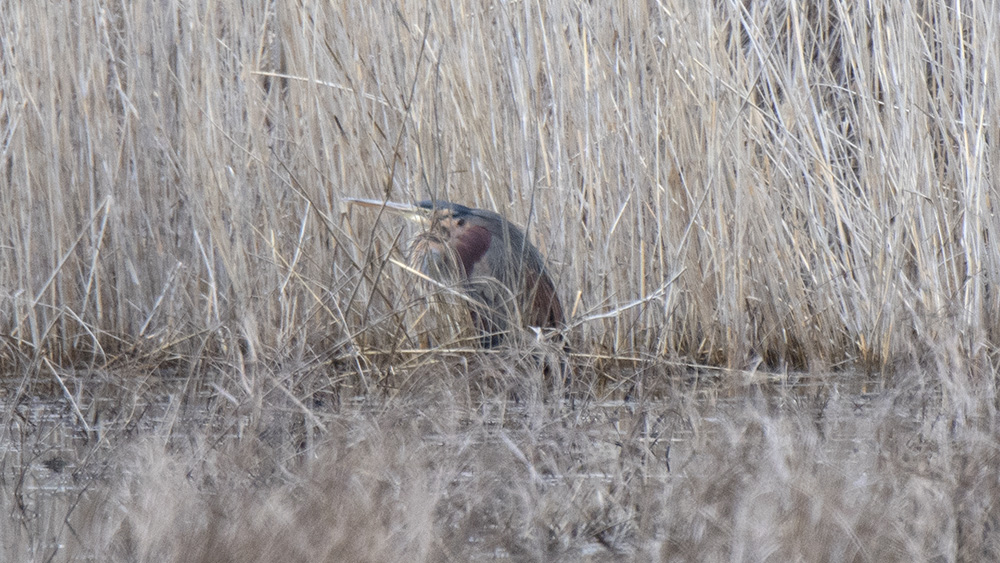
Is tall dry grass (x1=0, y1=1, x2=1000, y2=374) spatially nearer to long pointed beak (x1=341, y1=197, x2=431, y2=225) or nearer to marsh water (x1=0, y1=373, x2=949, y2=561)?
long pointed beak (x1=341, y1=197, x2=431, y2=225)

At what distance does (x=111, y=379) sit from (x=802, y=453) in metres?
1.21

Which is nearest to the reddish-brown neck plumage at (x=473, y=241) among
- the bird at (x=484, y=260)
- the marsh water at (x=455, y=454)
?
the bird at (x=484, y=260)

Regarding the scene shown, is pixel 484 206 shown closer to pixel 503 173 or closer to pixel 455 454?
pixel 503 173

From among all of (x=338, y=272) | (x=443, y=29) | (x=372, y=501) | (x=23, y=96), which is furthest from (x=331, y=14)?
(x=372, y=501)

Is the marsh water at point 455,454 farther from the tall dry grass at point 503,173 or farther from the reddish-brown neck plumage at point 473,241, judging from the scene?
the reddish-brown neck plumage at point 473,241

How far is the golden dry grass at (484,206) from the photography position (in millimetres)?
1817

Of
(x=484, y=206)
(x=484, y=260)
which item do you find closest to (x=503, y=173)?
(x=484, y=206)

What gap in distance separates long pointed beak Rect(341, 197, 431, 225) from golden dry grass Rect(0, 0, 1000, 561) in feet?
0.23

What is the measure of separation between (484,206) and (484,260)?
0.16m

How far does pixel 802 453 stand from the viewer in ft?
4.84

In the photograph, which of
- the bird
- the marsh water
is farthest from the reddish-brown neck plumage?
the marsh water

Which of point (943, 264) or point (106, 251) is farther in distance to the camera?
point (106, 251)

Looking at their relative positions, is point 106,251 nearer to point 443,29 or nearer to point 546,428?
point 443,29

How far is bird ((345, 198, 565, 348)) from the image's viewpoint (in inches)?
90.3
